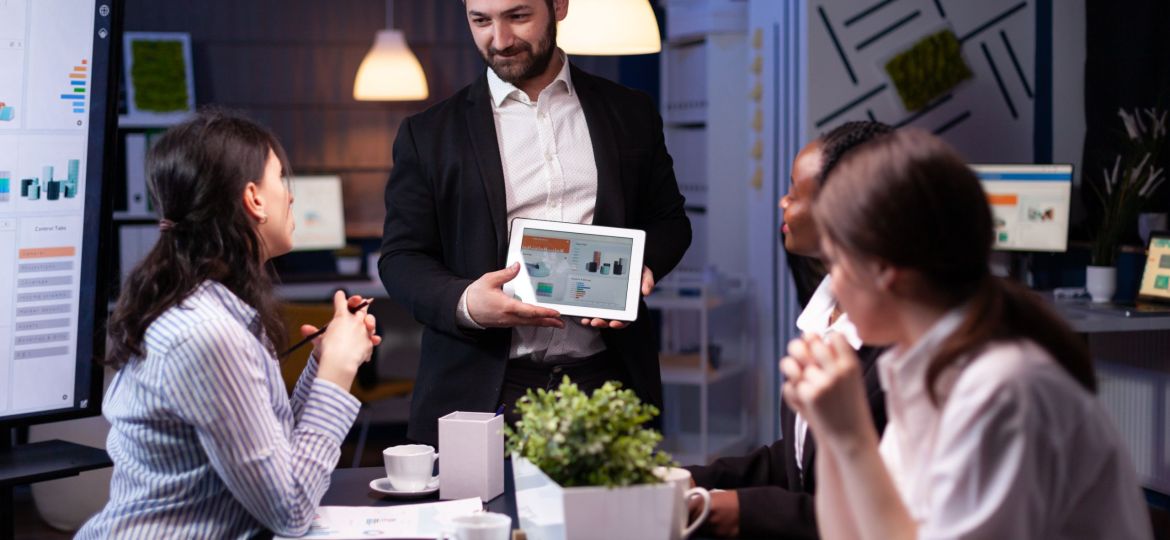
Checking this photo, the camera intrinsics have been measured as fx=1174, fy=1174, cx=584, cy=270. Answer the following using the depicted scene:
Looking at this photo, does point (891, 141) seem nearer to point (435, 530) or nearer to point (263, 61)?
point (435, 530)

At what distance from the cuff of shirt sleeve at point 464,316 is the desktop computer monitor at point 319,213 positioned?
3.85 meters

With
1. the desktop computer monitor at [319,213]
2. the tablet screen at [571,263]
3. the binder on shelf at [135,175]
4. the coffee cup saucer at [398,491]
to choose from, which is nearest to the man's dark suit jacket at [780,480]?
the coffee cup saucer at [398,491]

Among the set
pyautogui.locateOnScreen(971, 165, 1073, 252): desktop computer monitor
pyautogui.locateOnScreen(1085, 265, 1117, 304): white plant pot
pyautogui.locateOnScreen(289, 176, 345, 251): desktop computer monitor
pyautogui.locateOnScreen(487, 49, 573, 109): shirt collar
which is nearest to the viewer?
pyautogui.locateOnScreen(487, 49, 573, 109): shirt collar

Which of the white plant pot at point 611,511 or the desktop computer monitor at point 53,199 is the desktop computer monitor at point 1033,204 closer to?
the desktop computer monitor at point 53,199

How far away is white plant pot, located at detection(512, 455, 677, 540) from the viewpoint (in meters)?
1.36

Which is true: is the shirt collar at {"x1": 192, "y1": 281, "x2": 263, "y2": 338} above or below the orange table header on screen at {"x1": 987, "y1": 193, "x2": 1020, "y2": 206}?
below

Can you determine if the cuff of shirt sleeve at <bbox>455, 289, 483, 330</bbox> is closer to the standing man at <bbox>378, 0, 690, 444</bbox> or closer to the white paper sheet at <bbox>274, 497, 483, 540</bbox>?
the standing man at <bbox>378, 0, 690, 444</bbox>

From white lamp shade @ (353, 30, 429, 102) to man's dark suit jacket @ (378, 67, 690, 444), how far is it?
331 cm

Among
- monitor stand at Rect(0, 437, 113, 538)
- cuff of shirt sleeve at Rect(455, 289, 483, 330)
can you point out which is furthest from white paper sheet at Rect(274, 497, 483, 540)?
cuff of shirt sleeve at Rect(455, 289, 483, 330)

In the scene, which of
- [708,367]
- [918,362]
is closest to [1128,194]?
[708,367]

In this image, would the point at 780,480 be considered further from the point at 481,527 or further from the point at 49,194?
the point at 49,194

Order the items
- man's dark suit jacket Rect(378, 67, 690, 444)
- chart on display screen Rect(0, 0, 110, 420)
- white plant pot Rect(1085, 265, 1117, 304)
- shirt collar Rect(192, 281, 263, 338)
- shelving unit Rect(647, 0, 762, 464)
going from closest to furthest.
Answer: shirt collar Rect(192, 281, 263, 338) < chart on display screen Rect(0, 0, 110, 420) < man's dark suit jacket Rect(378, 67, 690, 444) < white plant pot Rect(1085, 265, 1117, 304) < shelving unit Rect(647, 0, 762, 464)

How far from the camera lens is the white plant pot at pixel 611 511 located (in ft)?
4.47

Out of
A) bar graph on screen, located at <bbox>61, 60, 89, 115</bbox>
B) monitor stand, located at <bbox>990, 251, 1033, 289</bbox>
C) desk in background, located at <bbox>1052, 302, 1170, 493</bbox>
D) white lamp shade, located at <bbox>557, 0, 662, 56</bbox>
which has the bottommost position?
desk in background, located at <bbox>1052, 302, 1170, 493</bbox>
